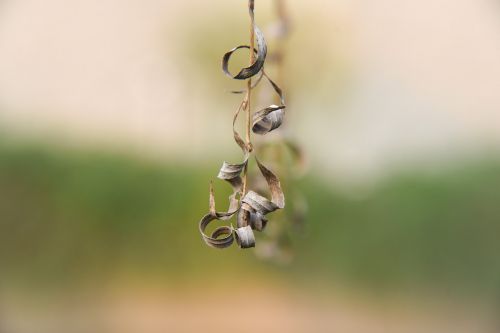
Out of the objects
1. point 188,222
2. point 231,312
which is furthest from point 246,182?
point 231,312

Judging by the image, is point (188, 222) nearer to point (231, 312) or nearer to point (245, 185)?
point (231, 312)

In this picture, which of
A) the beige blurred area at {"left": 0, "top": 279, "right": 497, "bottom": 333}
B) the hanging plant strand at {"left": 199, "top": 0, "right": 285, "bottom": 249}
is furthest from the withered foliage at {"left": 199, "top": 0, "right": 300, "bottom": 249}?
the beige blurred area at {"left": 0, "top": 279, "right": 497, "bottom": 333}

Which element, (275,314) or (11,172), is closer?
(11,172)

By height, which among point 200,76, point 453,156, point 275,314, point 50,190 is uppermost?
point 200,76

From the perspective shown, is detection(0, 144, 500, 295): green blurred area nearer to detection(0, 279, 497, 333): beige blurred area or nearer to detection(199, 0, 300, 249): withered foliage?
detection(0, 279, 497, 333): beige blurred area

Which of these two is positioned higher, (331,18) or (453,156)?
(331,18)

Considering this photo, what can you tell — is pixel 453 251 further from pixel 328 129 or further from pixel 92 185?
pixel 92 185

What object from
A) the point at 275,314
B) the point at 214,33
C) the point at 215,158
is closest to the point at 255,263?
the point at 275,314
